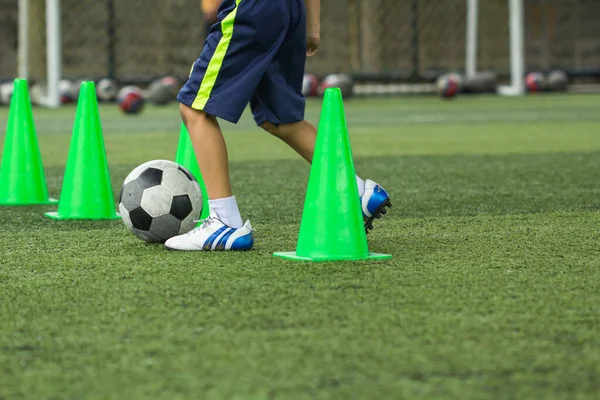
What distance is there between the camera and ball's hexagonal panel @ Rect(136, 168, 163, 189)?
416 cm

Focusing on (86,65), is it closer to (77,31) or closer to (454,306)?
(77,31)

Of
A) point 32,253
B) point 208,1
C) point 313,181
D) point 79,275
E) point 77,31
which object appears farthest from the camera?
point 77,31

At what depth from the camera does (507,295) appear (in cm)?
299

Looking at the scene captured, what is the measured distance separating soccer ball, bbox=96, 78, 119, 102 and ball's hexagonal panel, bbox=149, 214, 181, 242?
1446cm

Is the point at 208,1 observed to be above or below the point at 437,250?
above

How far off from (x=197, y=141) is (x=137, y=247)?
→ 469 millimetres

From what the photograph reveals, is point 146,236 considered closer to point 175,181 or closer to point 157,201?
point 157,201

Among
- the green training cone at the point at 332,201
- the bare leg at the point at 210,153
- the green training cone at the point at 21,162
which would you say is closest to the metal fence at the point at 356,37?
the green training cone at the point at 21,162

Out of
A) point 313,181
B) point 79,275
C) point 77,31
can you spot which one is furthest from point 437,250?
point 77,31

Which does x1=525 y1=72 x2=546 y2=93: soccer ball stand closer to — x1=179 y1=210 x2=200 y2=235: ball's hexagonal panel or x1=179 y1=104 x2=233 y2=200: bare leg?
x1=179 y1=210 x2=200 y2=235: ball's hexagonal panel

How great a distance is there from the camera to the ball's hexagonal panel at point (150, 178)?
4.16m

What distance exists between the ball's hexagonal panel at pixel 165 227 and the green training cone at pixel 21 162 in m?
1.61

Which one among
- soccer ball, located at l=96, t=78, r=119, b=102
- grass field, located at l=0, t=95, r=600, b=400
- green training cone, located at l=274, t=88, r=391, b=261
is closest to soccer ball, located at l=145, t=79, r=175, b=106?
soccer ball, located at l=96, t=78, r=119, b=102

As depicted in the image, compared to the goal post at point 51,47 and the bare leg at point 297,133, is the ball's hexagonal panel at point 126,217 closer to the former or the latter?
the bare leg at point 297,133
